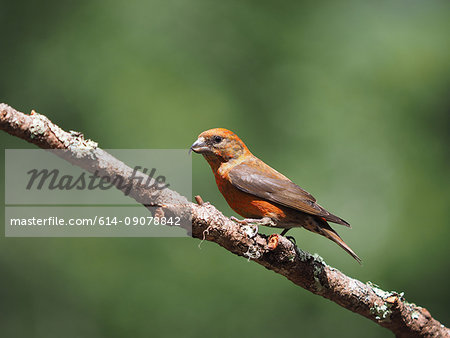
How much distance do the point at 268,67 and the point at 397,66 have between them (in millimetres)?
1941

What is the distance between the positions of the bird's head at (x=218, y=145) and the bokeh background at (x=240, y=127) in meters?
2.29

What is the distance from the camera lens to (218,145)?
410 centimetres

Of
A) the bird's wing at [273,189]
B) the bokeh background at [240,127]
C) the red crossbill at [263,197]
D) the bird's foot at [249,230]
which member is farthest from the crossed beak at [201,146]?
the bokeh background at [240,127]

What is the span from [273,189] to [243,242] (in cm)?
86

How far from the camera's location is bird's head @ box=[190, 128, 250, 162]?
13.4 feet

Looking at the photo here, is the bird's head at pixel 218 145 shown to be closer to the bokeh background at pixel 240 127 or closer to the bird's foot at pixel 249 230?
the bird's foot at pixel 249 230

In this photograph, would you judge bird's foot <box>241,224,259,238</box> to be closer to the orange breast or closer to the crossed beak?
the orange breast

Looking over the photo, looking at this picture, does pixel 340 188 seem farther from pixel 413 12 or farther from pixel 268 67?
pixel 413 12

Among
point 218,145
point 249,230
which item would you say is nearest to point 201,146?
point 218,145

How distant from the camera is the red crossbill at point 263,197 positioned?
3766mm

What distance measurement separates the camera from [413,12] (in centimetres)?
866

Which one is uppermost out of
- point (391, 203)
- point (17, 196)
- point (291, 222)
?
point (391, 203)

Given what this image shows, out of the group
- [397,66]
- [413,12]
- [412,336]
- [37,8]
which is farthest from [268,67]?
[412,336]

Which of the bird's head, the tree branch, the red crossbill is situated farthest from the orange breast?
the tree branch
